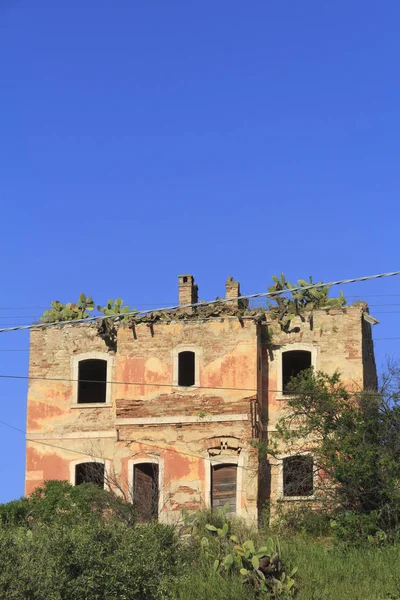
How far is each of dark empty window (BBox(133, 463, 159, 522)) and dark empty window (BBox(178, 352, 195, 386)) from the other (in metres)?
2.89

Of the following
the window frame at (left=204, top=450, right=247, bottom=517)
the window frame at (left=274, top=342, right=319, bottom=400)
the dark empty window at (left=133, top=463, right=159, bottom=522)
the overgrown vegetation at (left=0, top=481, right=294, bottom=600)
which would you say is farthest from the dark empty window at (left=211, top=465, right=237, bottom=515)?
the overgrown vegetation at (left=0, top=481, right=294, bottom=600)

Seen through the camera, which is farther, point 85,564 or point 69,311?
point 69,311

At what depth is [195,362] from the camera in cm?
3572

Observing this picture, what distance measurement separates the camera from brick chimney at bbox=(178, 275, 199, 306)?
125ft

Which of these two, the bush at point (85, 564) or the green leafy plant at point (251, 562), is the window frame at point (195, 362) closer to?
the green leafy plant at point (251, 562)

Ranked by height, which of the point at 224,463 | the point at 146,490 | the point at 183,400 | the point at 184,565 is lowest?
the point at 184,565

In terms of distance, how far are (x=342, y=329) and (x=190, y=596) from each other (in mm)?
12400

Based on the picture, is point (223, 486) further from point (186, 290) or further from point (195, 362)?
point (186, 290)

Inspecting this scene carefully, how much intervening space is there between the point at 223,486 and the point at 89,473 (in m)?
4.53

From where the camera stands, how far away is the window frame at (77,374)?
36906 millimetres

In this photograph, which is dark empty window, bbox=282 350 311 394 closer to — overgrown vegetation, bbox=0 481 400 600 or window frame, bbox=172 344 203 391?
window frame, bbox=172 344 203 391

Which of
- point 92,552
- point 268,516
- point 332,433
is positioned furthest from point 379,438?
point 92,552

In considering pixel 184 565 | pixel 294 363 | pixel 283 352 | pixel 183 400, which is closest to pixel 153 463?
pixel 183 400

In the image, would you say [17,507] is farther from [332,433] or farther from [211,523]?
[332,433]
